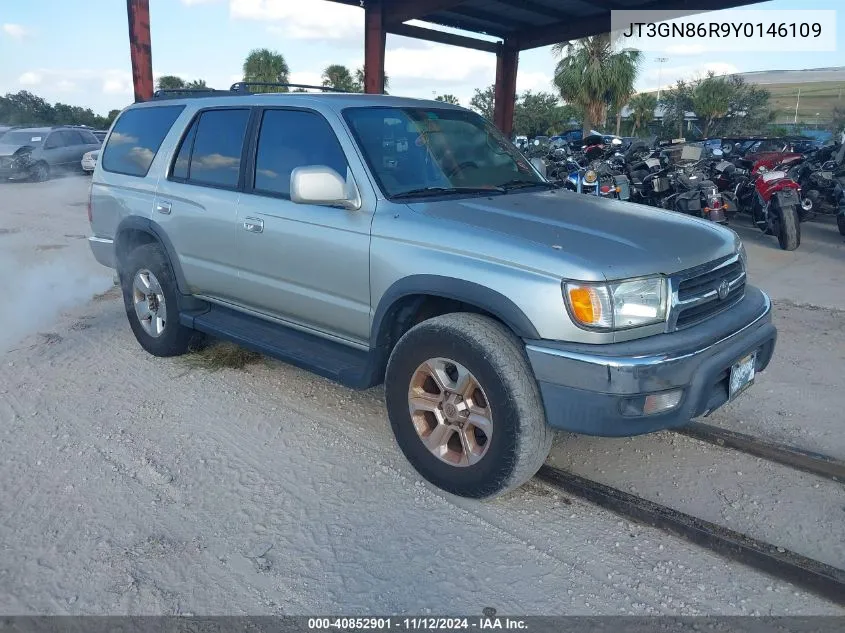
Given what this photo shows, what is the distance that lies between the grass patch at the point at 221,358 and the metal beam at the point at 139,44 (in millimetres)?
4883

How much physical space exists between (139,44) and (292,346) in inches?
258

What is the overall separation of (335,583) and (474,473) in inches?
32.7

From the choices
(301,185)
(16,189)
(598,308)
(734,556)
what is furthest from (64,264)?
(16,189)

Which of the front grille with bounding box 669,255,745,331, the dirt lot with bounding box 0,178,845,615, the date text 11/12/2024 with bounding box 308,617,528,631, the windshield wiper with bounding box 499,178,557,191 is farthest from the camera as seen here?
the windshield wiper with bounding box 499,178,557,191

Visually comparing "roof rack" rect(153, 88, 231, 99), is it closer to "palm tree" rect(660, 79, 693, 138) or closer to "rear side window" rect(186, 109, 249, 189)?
"rear side window" rect(186, 109, 249, 189)

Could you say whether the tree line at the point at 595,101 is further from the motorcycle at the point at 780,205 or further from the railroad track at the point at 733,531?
the railroad track at the point at 733,531

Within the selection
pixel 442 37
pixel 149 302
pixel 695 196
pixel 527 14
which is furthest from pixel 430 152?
pixel 442 37

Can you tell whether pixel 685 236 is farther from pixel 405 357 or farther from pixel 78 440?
pixel 78 440

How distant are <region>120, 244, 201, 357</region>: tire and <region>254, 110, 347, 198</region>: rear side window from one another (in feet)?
4.08

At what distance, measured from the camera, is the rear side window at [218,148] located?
446 cm

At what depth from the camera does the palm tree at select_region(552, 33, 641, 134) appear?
31.3m

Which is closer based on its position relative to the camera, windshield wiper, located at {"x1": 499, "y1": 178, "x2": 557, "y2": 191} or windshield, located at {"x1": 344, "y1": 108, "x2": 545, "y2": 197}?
windshield, located at {"x1": 344, "y1": 108, "x2": 545, "y2": 197}

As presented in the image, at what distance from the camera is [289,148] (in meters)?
4.15

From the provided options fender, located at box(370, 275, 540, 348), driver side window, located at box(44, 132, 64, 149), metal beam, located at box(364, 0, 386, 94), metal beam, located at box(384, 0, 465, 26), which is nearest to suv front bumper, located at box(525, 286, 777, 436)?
fender, located at box(370, 275, 540, 348)
